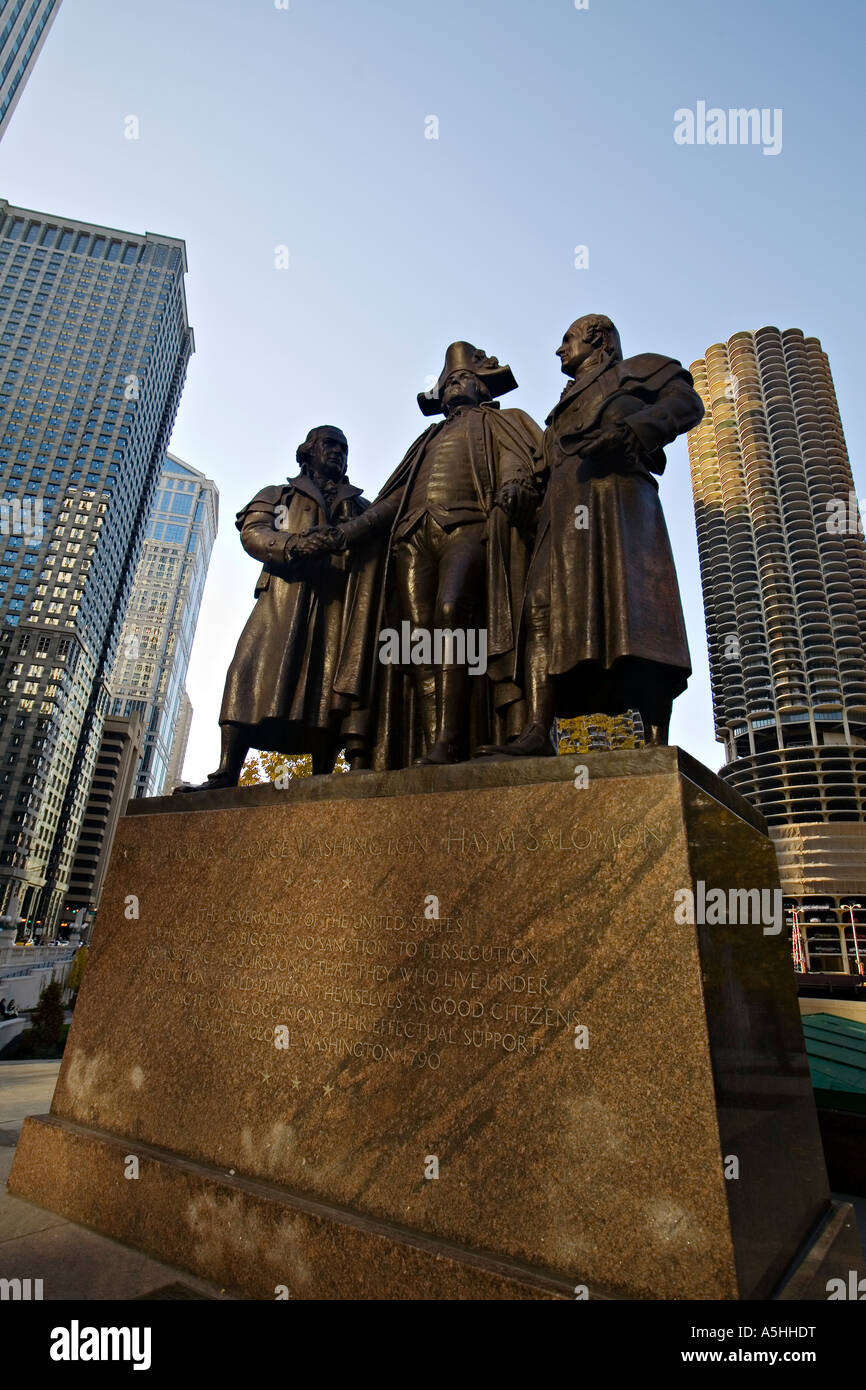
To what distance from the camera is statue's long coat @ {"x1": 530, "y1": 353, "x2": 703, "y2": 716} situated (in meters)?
4.61

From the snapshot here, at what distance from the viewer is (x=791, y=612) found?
112 metres

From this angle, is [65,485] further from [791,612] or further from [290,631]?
[290,631]

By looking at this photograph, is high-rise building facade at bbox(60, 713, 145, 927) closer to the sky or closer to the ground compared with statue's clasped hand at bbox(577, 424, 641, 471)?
closer to the sky

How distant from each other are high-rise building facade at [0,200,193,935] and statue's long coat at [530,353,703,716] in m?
125

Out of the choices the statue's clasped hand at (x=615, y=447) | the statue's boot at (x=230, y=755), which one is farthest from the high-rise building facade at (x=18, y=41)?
the statue's clasped hand at (x=615, y=447)

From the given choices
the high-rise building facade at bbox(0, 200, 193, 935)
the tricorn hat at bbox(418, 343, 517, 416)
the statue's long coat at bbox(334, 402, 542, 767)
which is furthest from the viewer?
the high-rise building facade at bbox(0, 200, 193, 935)

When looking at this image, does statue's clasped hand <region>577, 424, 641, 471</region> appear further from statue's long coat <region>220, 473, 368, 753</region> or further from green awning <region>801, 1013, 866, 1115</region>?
green awning <region>801, 1013, 866, 1115</region>

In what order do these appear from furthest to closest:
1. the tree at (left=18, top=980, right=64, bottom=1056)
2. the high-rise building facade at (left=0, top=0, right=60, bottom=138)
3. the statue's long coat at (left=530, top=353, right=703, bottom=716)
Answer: the high-rise building facade at (left=0, top=0, right=60, bottom=138), the tree at (left=18, top=980, right=64, bottom=1056), the statue's long coat at (left=530, top=353, right=703, bottom=716)

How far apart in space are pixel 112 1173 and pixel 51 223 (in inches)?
7671

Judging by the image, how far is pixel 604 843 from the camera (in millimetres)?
3506

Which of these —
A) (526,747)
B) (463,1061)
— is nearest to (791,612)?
(526,747)
